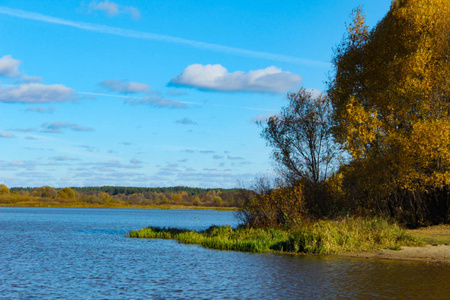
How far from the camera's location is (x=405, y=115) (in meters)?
33.3

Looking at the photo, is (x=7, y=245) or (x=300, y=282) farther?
(x=7, y=245)

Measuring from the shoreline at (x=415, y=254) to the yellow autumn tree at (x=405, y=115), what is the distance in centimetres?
636

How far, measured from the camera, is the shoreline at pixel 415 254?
25.6 metres

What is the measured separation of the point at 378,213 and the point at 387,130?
22.5ft

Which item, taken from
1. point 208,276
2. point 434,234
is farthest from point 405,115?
point 208,276

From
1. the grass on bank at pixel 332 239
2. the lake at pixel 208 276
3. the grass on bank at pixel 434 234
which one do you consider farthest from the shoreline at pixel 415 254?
the grass on bank at pixel 434 234

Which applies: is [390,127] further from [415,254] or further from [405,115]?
[415,254]

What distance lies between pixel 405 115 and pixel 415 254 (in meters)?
10.9

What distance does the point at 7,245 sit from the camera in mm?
37594

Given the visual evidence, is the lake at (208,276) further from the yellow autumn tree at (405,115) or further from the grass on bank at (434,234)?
the yellow autumn tree at (405,115)

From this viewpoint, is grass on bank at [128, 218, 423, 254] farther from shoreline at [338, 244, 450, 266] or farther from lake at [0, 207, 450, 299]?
lake at [0, 207, 450, 299]

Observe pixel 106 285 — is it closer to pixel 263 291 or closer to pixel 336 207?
pixel 263 291

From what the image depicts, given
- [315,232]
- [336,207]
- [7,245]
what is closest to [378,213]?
[336,207]

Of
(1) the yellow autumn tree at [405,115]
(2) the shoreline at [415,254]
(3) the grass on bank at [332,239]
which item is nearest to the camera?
(2) the shoreline at [415,254]
